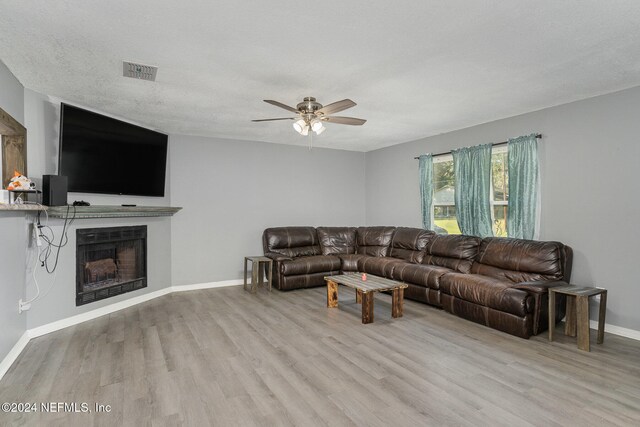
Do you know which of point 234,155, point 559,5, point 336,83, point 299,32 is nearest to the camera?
point 559,5

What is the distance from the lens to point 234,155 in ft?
Result: 19.3

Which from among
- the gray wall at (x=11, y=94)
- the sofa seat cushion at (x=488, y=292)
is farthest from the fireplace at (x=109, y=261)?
the sofa seat cushion at (x=488, y=292)

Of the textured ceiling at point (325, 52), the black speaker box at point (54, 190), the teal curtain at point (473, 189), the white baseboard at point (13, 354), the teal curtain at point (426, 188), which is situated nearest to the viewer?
the textured ceiling at point (325, 52)

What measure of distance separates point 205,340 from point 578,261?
13.9 ft

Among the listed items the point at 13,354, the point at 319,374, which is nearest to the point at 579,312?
the point at 319,374

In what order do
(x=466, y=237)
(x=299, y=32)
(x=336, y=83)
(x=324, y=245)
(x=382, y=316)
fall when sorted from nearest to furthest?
(x=299, y=32) → (x=336, y=83) → (x=382, y=316) → (x=466, y=237) → (x=324, y=245)

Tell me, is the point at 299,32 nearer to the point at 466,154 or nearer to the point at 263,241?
the point at 466,154

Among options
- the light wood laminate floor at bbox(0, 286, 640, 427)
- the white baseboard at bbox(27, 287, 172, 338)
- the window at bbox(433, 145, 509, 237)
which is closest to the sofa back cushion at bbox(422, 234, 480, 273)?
the window at bbox(433, 145, 509, 237)

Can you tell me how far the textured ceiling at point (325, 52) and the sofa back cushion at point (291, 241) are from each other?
2401 millimetres

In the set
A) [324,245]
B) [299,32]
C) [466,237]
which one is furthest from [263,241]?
[299,32]

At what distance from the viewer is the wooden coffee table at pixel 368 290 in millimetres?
3861

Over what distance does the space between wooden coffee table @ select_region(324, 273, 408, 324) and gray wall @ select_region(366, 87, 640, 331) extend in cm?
202

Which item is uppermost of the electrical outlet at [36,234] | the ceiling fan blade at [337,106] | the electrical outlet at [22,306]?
the ceiling fan blade at [337,106]

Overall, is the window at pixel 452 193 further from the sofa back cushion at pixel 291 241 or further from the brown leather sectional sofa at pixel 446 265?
the sofa back cushion at pixel 291 241
